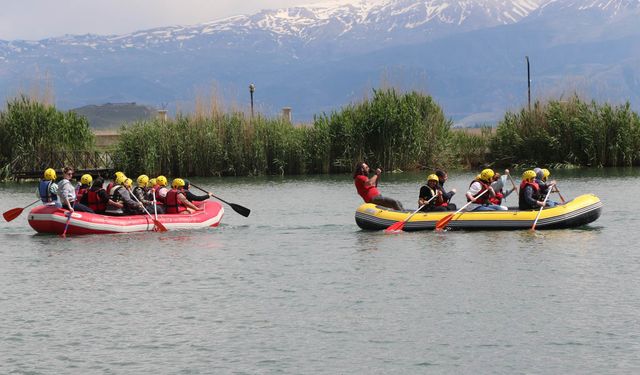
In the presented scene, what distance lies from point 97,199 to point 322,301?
28.4 feet

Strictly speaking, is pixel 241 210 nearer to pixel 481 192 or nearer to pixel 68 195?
pixel 68 195

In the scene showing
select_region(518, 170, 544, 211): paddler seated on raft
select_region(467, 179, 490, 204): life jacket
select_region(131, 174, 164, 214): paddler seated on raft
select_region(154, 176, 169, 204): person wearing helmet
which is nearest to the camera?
select_region(518, 170, 544, 211): paddler seated on raft

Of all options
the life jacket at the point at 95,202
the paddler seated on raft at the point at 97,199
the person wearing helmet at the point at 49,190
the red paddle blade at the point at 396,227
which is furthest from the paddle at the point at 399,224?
the person wearing helmet at the point at 49,190

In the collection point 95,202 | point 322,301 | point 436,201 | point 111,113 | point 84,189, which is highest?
point 111,113

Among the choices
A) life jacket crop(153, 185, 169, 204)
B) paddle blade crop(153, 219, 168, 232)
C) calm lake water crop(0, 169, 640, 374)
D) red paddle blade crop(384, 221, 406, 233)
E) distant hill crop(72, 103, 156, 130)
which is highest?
distant hill crop(72, 103, 156, 130)

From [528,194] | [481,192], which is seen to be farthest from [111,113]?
[528,194]

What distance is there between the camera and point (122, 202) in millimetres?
24031

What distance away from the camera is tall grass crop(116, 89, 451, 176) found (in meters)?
43.8

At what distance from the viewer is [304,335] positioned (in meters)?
14.4

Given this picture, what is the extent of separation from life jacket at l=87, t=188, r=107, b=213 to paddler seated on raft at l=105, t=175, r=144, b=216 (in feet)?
0.48

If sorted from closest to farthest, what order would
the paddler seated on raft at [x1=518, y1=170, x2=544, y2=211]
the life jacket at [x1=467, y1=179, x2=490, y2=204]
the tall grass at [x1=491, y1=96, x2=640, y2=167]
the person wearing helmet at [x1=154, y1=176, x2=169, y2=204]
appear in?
the paddler seated on raft at [x1=518, y1=170, x2=544, y2=211], the life jacket at [x1=467, y1=179, x2=490, y2=204], the person wearing helmet at [x1=154, y1=176, x2=169, y2=204], the tall grass at [x1=491, y1=96, x2=640, y2=167]

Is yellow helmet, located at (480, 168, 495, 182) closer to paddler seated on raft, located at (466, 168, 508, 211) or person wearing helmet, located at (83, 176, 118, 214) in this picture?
paddler seated on raft, located at (466, 168, 508, 211)

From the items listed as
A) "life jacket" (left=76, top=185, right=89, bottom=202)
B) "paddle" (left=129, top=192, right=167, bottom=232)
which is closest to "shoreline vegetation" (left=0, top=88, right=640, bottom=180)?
"life jacket" (left=76, top=185, right=89, bottom=202)

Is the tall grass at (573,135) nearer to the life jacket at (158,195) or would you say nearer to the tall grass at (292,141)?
the tall grass at (292,141)
